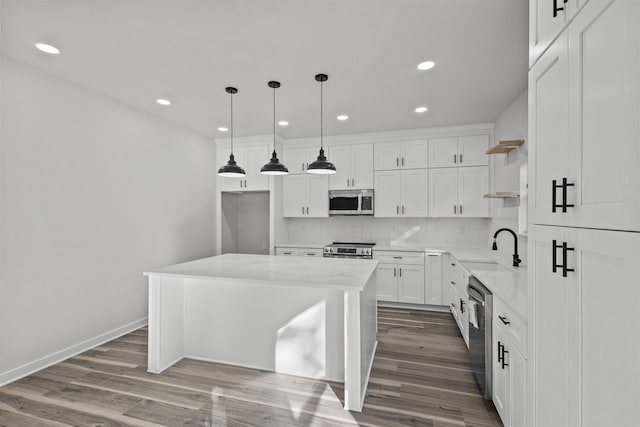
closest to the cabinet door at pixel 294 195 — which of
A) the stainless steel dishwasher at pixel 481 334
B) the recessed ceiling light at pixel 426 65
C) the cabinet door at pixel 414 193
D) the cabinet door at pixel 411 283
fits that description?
the cabinet door at pixel 414 193

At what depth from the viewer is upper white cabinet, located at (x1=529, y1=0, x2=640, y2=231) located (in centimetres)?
75

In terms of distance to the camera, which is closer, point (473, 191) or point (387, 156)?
point (473, 191)

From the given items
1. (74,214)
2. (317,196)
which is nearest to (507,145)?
(317,196)

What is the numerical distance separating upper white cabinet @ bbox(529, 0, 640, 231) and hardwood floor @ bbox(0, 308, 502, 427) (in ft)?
5.31

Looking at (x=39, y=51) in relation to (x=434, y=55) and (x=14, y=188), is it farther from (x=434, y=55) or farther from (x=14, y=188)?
(x=434, y=55)

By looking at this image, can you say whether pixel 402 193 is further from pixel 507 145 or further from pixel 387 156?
pixel 507 145

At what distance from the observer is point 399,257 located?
4.34 m

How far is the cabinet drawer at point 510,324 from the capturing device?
58.9 inches

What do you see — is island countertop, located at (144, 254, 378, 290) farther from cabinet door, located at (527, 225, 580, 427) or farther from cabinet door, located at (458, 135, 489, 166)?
cabinet door, located at (458, 135, 489, 166)

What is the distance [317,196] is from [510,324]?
11.8ft

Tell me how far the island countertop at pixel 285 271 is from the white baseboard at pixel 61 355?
1.31m

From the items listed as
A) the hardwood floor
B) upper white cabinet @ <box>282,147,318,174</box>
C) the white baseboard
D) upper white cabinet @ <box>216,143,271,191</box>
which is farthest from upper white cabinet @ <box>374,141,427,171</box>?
the white baseboard

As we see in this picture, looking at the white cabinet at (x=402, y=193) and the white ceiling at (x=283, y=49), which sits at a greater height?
the white ceiling at (x=283, y=49)

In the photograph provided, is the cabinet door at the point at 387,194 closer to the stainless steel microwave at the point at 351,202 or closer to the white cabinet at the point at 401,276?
the stainless steel microwave at the point at 351,202
